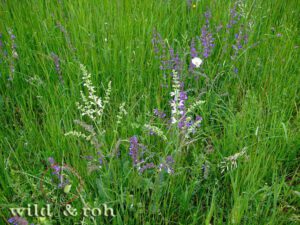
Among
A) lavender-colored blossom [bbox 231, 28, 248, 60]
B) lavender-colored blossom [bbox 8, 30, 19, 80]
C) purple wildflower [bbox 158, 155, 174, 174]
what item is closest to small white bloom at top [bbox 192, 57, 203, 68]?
lavender-colored blossom [bbox 231, 28, 248, 60]

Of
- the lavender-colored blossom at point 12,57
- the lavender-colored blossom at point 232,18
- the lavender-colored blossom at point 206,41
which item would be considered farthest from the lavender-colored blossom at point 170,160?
the lavender-colored blossom at point 232,18

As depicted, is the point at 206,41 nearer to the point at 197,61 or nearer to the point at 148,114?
the point at 197,61

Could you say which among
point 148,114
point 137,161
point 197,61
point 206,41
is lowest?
point 137,161

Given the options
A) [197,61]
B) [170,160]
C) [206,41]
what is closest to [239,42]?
[206,41]

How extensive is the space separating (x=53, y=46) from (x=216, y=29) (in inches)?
48.5

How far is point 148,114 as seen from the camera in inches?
77.4

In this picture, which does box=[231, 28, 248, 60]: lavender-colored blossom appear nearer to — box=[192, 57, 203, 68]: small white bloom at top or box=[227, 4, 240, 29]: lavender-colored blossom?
box=[227, 4, 240, 29]: lavender-colored blossom

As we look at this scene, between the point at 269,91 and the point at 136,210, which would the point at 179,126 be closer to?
the point at 136,210

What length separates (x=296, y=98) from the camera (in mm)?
2332

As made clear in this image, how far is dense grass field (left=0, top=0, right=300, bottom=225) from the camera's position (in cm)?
164

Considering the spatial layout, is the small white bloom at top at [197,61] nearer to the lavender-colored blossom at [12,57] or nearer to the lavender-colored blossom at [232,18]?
the lavender-colored blossom at [232,18]

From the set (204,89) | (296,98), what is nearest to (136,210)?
(204,89)

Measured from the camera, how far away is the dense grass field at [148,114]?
1.64 metres

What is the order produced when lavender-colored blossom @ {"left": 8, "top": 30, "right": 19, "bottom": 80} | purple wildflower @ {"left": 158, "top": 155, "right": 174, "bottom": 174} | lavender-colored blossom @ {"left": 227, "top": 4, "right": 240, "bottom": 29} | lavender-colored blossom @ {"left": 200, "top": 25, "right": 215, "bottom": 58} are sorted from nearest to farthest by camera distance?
1. purple wildflower @ {"left": 158, "top": 155, "right": 174, "bottom": 174}
2. lavender-colored blossom @ {"left": 8, "top": 30, "right": 19, "bottom": 80}
3. lavender-colored blossom @ {"left": 200, "top": 25, "right": 215, "bottom": 58}
4. lavender-colored blossom @ {"left": 227, "top": 4, "right": 240, "bottom": 29}
